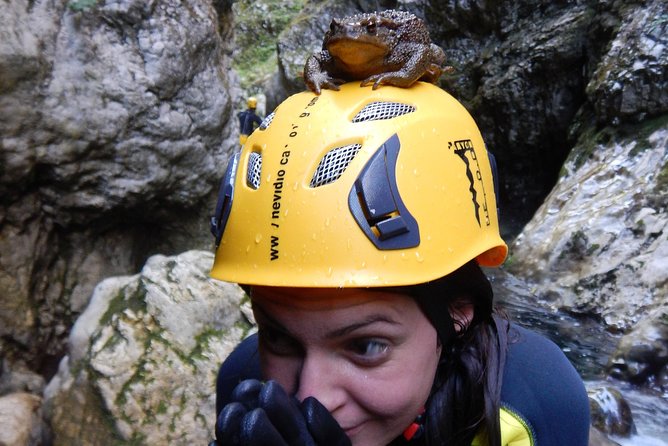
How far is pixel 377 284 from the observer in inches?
53.1

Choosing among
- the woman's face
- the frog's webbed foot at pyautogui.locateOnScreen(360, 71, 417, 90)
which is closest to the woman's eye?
the woman's face

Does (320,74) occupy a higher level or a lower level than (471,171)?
higher

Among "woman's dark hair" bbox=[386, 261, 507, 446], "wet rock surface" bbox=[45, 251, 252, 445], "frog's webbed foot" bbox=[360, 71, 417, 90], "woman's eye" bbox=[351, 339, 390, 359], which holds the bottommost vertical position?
"wet rock surface" bbox=[45, 251, 252, 445]

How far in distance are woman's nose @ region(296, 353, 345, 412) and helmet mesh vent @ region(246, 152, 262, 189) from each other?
481 mm

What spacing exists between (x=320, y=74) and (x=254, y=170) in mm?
380

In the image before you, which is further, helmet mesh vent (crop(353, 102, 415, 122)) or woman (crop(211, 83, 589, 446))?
helmet mesh vent (crop(353, 102, 415, 122))

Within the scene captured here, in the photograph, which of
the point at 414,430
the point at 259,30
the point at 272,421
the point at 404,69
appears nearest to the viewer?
the point at 272,421

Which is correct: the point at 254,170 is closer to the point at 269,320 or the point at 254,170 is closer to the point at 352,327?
the point at 269,320

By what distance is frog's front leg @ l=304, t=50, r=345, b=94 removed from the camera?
175 centimetres

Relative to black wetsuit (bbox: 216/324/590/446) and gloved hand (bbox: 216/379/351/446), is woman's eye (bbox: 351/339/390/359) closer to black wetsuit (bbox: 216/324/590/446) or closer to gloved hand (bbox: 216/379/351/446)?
gloved hand (bbox: 216/379/351/446)

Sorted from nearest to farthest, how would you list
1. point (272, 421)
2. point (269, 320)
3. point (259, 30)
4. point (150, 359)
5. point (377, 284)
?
point (272, 421) → point (377, 284) → point (269, 320) → point (150, 359) → point (259, 30)

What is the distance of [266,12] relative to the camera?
1911 cm

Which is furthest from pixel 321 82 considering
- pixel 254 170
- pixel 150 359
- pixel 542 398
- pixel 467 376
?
pixel 150 359

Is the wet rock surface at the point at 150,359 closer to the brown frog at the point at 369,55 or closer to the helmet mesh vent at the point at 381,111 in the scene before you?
the brown frog at the point at 369,55
